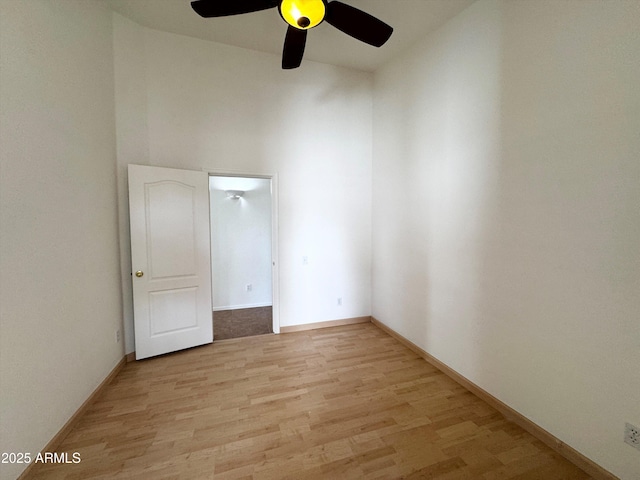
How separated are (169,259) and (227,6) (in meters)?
2.35

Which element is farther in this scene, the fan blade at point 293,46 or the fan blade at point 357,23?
the fan blade at point 293,46

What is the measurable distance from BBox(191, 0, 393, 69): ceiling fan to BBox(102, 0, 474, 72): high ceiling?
76 centimetres

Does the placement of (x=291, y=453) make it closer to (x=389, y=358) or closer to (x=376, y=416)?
(x=376, y=416)

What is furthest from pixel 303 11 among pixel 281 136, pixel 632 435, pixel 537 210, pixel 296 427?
pixel 632 435

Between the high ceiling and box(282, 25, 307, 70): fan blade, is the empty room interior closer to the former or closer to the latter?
the high ceiling

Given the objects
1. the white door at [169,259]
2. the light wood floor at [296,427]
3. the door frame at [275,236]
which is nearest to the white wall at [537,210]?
the light wood floor at [296,427]

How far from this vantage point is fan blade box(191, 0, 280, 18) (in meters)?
1.65

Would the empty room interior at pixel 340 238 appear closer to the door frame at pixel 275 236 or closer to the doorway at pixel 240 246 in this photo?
the door frame at pixel 275 236

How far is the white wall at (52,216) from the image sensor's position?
1.45 m

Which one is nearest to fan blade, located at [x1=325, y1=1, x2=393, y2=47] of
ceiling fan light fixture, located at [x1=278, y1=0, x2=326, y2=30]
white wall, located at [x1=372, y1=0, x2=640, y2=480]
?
ceiling fan light fixture, located at [x1=278, y1=0, x2=326, y2=30]

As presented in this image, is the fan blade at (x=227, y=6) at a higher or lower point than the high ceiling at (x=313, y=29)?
lower

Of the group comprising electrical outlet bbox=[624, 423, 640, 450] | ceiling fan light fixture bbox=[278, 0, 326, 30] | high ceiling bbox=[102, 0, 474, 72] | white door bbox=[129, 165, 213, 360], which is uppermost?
high ceiling bbox=[102, 0, 474, 72]

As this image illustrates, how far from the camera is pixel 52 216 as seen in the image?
5.75 feet

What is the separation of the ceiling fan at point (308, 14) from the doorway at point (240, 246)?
2.78m
